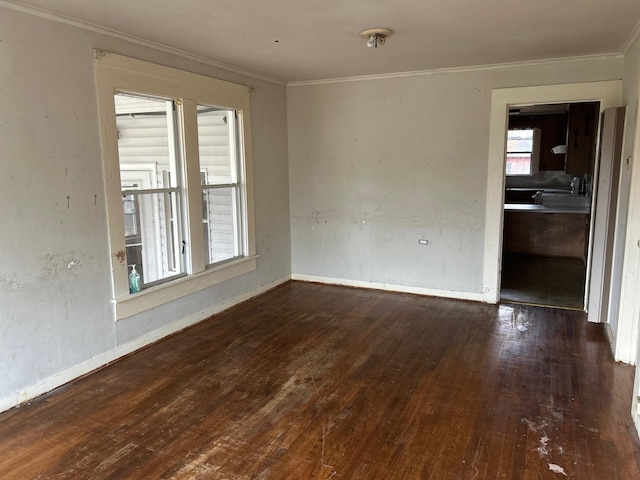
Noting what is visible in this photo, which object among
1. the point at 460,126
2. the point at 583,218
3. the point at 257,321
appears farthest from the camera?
the point at 583,218

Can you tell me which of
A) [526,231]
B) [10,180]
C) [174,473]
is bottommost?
[174,473]

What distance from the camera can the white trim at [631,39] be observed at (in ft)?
11.1

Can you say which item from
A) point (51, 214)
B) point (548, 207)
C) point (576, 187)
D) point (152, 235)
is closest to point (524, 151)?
point (576, 187)

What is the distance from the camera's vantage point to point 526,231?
7.16m

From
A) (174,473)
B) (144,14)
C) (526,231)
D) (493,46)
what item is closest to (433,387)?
(174,473)

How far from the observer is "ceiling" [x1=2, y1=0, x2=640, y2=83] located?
2861 mm

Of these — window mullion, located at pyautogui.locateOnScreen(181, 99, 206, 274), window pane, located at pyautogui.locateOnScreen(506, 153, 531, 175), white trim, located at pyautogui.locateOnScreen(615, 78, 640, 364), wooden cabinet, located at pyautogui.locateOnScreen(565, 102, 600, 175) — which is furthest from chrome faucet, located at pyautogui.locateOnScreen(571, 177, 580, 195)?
window mullion, located at pyautogui.locateOnScreen(181, 99, 206, 274)

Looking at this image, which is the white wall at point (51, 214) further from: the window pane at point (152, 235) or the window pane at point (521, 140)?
the window pane at point (521, 140)

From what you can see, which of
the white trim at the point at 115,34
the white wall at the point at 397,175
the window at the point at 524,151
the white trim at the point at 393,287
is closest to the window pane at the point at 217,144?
the white trim at the point at 115,34

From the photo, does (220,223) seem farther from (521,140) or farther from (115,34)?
(521,140)

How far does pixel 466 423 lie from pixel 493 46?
3010 mm

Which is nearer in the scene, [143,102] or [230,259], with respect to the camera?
[143,102]

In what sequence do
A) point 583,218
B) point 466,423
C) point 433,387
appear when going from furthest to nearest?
point 583,218 → point 433,387 → point 466,423

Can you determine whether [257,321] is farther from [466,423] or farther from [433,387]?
[466,423]
